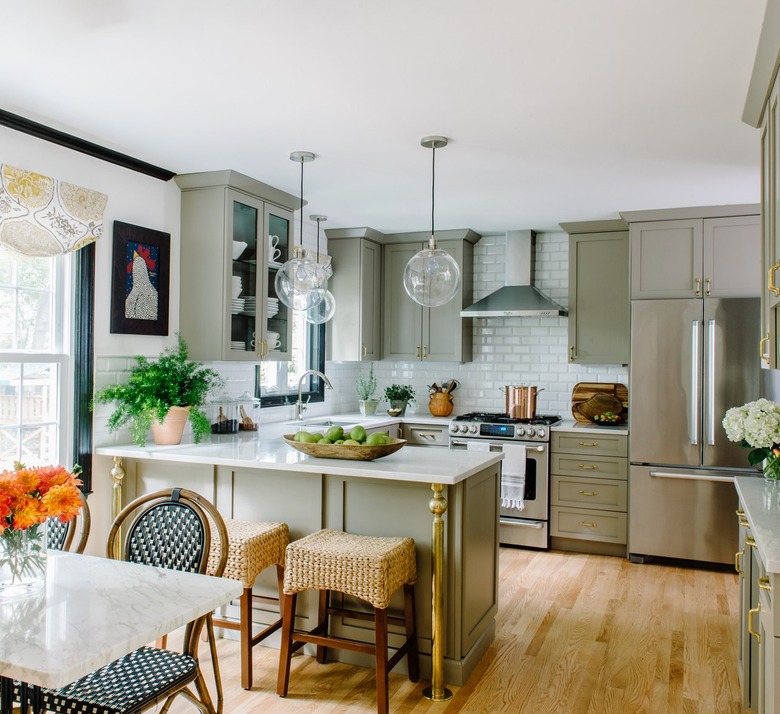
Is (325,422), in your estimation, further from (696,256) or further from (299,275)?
(696,256)

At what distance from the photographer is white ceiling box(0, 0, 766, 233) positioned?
88.3 inches

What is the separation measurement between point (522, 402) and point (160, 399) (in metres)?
2.88

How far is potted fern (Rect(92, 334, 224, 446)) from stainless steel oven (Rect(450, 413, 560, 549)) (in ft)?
7.59

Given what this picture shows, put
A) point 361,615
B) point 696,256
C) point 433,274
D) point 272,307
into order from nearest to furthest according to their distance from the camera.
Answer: point 361,615, point 433,274, point 272,307, point 696,256

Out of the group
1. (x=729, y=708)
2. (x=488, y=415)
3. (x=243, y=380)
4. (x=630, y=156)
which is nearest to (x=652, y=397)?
(x=488, y=415)

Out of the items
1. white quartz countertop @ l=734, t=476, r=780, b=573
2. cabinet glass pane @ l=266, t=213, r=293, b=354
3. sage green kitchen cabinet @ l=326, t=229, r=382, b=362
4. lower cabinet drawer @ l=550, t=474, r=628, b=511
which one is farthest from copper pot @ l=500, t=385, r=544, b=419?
white quartz countertop @ l=734, t=476, r=780, b=573

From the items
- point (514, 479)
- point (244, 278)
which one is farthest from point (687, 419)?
point (244, 278)

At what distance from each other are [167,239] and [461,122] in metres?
1.91

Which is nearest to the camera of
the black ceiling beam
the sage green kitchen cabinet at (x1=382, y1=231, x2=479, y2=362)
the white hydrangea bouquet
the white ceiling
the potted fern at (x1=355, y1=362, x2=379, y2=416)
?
the white ceiling

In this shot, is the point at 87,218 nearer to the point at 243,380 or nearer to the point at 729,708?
the point at 243,380

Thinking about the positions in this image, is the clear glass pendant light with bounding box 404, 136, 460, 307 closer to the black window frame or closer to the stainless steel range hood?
the stainless steel range hood

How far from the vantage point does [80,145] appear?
138 inches

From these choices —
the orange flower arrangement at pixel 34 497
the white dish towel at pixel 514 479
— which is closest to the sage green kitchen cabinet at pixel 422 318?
the white dish towel at pixel 514 479

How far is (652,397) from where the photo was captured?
493 centimetres
